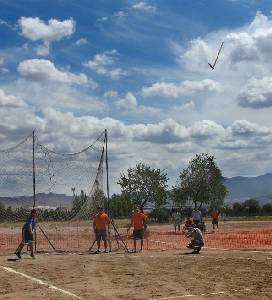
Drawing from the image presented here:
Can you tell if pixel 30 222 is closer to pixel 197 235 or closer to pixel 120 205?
pixel 197 235

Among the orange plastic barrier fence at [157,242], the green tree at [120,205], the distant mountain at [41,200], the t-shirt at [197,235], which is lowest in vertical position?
the orange plastic barrier fence at [157,242]

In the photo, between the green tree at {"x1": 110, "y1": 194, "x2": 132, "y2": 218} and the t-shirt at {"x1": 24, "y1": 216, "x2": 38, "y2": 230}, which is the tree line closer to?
the green tree at {"x1": 110, "y1": 194, "x2": 132, "y2": 218}

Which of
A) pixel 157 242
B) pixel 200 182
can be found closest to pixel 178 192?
pixel 200 182

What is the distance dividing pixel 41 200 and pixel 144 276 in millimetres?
9059

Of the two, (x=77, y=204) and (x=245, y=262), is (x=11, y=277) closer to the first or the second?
(x=245, y=262)

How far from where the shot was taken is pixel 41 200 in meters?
22.2

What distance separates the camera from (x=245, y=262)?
55.1 feet

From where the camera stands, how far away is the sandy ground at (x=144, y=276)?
1159 cm

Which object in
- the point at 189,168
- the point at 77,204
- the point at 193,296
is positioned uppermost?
the point at 189,168

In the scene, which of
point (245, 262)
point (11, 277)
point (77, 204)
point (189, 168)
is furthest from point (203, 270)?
point (189, 168)

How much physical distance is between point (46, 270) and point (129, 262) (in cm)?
277

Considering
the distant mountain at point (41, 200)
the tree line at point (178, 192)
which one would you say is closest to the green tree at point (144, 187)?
the tree line at point (178, 192)

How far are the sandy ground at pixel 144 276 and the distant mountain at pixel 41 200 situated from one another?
2.72 m

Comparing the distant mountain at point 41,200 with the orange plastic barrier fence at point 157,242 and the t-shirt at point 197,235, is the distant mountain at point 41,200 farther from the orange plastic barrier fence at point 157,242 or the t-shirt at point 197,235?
the t-shirt at point 197,235
